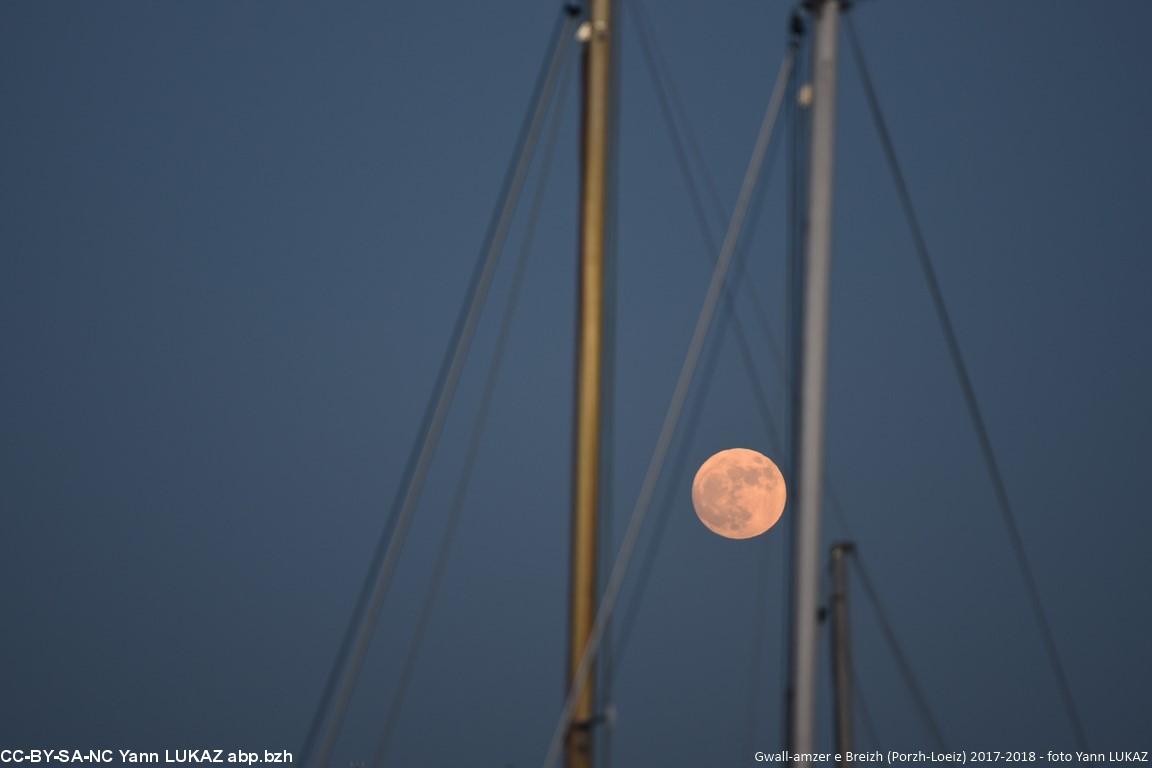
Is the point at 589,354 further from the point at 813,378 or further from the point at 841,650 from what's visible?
the point at 841,650

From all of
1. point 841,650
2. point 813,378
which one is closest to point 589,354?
point 813,378

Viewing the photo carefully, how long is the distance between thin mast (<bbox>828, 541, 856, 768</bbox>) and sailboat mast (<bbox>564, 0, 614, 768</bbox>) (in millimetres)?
3028

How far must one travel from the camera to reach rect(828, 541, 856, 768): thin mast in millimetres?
15172

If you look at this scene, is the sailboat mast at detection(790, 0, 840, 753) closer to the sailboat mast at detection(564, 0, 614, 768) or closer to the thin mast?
the sailboat mast at detection(564, 0, 614, 768)

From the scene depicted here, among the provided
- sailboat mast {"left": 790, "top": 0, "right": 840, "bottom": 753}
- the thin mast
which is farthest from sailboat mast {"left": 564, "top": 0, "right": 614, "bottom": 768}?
the thin mast

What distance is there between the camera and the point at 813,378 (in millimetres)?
11148

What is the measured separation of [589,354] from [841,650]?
4114 millimetres

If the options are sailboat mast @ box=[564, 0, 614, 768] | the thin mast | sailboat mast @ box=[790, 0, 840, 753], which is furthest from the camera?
the thin mast

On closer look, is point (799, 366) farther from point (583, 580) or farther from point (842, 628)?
point (842, 628)

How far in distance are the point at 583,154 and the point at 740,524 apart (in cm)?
836

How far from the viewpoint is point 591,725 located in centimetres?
1248

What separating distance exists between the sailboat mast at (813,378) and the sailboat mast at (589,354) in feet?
7.33

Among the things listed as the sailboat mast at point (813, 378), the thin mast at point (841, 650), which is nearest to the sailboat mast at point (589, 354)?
the sailboat mast at point (813, 378)

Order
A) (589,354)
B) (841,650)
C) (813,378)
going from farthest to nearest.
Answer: (841,650) → (589,354) → (813,378)
